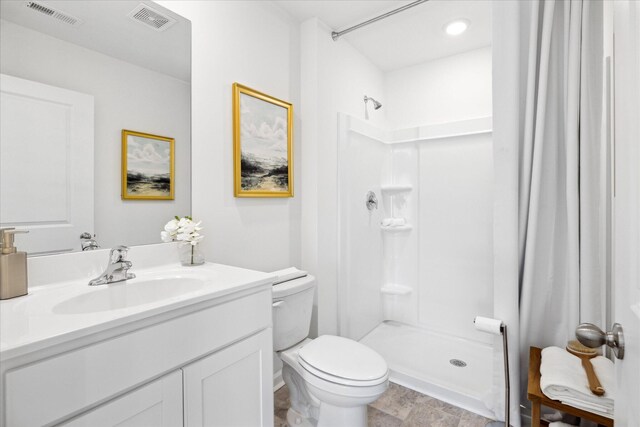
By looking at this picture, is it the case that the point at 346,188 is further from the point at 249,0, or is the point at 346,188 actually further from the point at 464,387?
the point at 464,387

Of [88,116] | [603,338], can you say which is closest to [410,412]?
[603,338]

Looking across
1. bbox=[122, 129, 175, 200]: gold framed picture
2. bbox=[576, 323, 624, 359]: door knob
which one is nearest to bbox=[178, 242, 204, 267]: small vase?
bbox=[122, 129, 175, 200]: gold framed picture

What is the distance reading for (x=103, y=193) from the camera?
4.09 feet

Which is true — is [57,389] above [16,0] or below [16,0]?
below

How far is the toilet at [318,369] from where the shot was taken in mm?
1317

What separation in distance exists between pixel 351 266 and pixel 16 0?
2196 millimetres

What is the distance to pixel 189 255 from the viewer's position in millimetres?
1484

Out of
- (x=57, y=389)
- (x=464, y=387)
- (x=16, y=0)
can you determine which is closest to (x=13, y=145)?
(x=16, y=0)

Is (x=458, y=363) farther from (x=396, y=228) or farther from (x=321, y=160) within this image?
(x=321, y=160)

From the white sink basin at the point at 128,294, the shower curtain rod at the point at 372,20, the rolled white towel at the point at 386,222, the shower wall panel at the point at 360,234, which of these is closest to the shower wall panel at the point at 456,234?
the rolled white towel at the point at 386,222

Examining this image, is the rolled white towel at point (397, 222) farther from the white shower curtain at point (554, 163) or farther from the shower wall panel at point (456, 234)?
the white shower curtain at point (554, 163)

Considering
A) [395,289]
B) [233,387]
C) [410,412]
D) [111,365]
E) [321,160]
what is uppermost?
[321,160]

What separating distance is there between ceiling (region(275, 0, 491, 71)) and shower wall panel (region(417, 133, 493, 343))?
2.46ft

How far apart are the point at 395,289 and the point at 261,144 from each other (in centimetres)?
185
